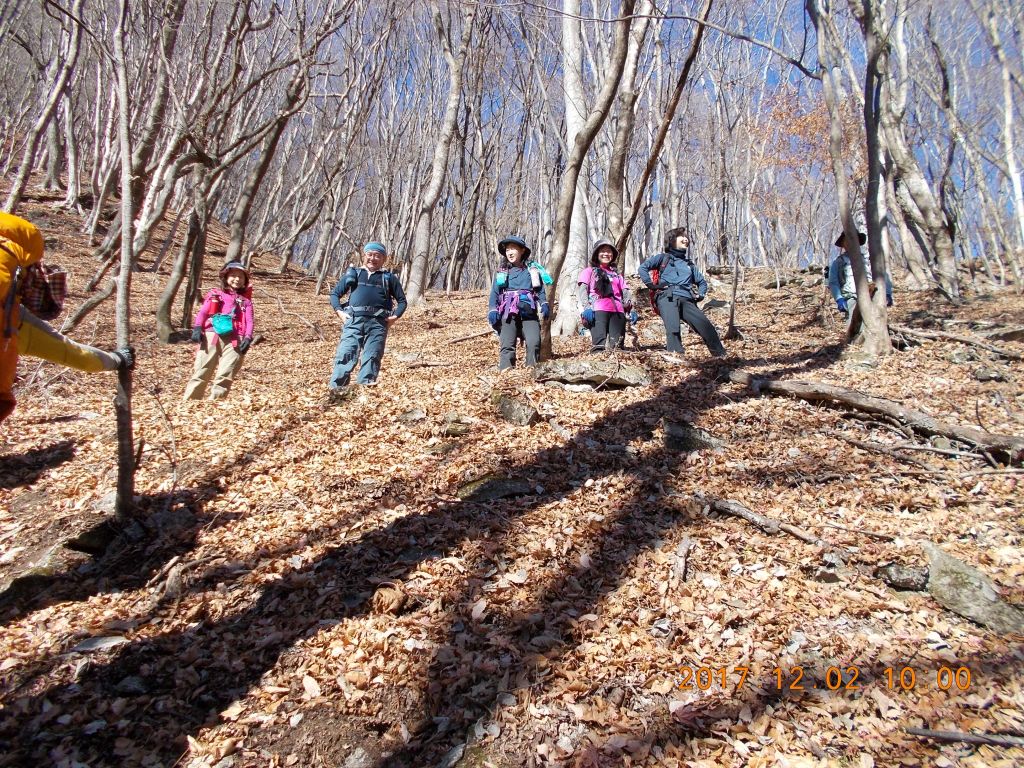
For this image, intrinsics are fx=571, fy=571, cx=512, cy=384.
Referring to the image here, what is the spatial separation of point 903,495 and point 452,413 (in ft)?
11.8

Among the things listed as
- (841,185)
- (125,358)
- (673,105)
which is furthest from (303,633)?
(841,185)

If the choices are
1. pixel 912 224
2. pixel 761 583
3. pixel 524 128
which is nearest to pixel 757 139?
pixel 912 224

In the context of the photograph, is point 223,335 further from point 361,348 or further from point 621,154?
point 621,154

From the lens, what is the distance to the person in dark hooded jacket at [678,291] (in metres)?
A: 7.32

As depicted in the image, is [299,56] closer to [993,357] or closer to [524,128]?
[993,357]

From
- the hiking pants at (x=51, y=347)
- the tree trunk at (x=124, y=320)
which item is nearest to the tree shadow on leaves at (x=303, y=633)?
the tree trunk at (x=124, y=320)

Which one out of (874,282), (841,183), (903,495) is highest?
(841,183)

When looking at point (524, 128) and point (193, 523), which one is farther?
point (524, 128)

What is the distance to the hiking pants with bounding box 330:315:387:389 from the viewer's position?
6.59 m

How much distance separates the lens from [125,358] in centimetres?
312

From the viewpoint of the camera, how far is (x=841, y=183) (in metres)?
6.57

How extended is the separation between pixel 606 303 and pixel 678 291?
920 mm

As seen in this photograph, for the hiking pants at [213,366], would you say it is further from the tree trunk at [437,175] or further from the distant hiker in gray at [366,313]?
the tree trunk at [437,175]

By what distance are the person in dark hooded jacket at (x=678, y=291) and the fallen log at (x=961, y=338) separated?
247 cm
